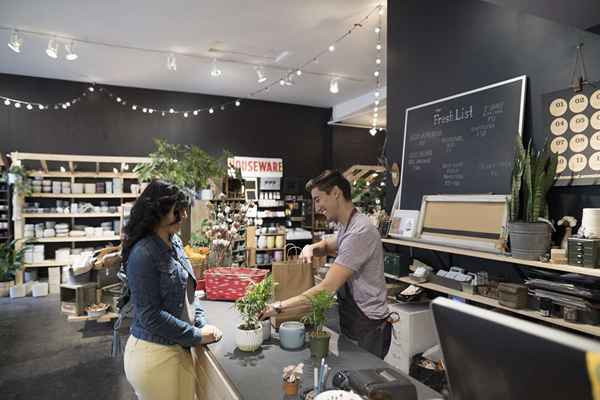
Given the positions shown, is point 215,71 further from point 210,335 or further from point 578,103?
point 210,335

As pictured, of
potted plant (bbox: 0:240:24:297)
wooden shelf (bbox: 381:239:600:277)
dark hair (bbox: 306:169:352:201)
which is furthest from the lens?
potted plant (bbox: 0:240:24:297)

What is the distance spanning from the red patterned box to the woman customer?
0.69 metres

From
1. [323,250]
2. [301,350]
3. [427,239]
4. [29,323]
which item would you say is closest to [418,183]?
[427,239]

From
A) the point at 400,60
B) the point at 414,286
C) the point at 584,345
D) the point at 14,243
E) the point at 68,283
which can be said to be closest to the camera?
the point at 584,345

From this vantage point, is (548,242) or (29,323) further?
(29,323)

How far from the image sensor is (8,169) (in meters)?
6.80

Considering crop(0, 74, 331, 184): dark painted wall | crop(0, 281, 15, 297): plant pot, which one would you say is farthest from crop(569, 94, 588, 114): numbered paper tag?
crop(0, 281, 15, 297): plant pot

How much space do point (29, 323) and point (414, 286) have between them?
5.15 metres

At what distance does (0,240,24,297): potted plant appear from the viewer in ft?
21.5

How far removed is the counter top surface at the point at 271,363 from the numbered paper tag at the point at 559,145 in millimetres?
1937

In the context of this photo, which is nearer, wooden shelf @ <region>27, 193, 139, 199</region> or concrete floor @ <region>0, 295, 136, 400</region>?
concrete floor @ <region>0, 295, 136, 400</region>

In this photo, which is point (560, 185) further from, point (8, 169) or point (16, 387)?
point (8, 169)

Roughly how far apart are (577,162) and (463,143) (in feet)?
3.19

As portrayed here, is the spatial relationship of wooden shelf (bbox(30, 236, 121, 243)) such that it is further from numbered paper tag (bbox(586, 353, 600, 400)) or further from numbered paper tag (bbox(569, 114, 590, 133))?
numbered paper tag (bbox(586, 353, 600, 400))
